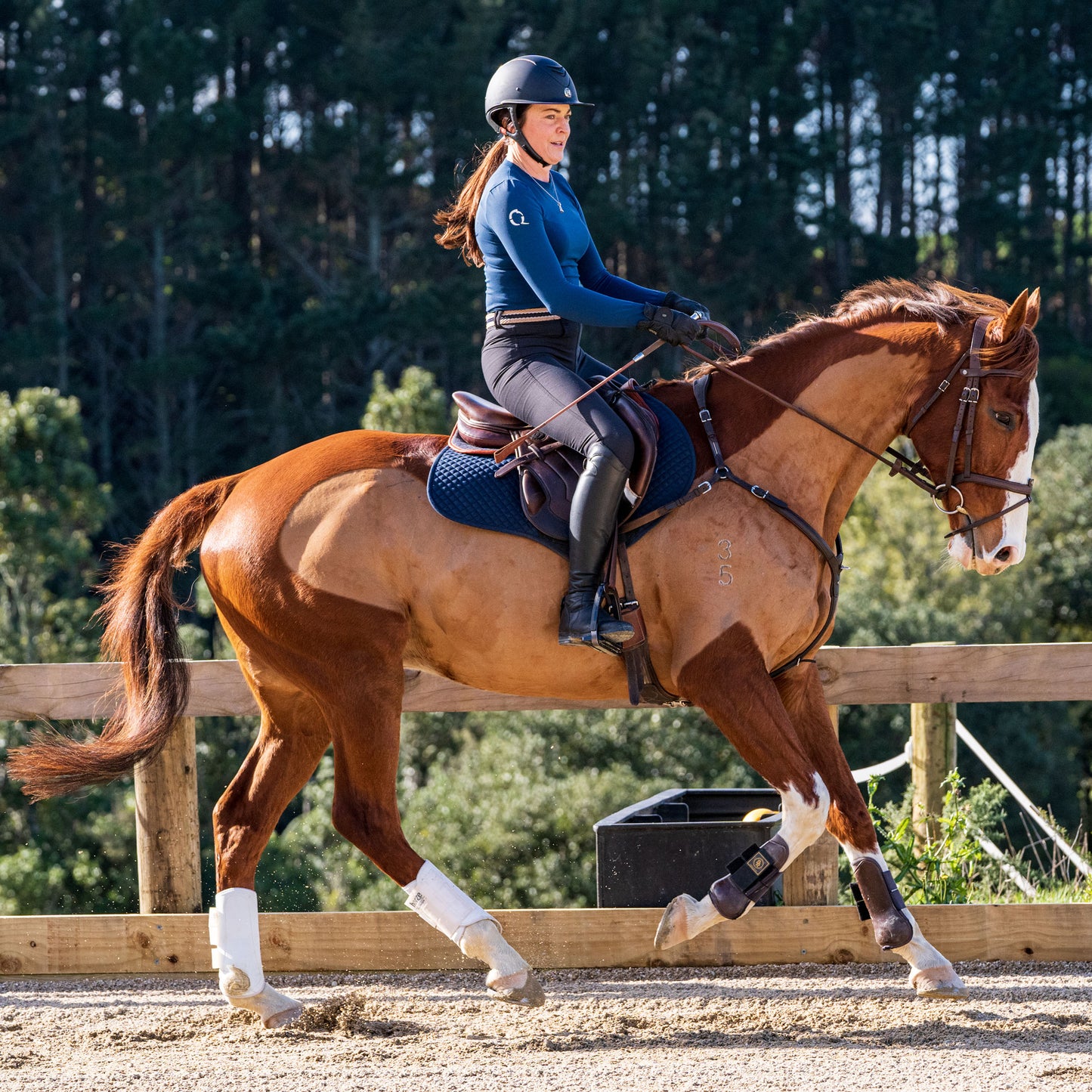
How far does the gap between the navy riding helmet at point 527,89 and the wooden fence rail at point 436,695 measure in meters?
2.28

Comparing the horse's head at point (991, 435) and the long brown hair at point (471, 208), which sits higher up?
the long brown hair at point (471, 208)

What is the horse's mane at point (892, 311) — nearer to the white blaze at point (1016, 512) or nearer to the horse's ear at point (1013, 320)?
the horse's ear at point (1013, 320)

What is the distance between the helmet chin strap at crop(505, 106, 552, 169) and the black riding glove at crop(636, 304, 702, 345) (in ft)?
2.37

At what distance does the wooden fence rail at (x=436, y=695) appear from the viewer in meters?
5.65

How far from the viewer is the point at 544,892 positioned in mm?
24188

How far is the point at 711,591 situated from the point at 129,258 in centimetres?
4020

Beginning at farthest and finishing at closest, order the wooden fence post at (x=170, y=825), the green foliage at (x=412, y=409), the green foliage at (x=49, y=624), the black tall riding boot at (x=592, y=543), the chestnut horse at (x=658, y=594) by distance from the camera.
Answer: the green foliage at (x=412, y=409) → the green foliage at (x=49, y=624) → the wooden fence post at (x=170, y=825) → the chestnut horse at (x=658, y=594) → the black tall riding boot at (x=592, y=543)

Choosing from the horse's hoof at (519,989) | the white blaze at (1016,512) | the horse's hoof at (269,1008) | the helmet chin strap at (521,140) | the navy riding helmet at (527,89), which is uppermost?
the navy riding helmet at (527,89)

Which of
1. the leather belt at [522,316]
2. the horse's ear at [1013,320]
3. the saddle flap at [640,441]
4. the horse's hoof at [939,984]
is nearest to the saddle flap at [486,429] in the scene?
the leather belt at [522,316]

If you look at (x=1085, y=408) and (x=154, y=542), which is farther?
(x=1085, y=408)

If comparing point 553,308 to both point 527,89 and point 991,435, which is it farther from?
point 991,435

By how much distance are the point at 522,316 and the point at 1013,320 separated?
1646mm

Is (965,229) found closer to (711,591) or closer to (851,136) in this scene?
(851,136)

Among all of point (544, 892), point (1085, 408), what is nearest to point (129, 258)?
point (544, 892)
